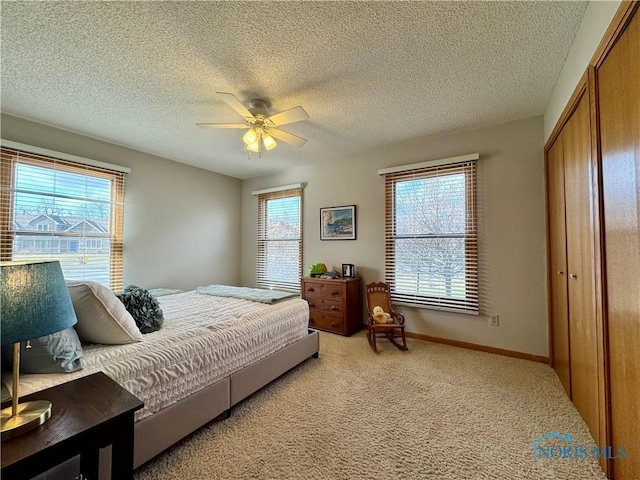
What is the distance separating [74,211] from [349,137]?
339 cm

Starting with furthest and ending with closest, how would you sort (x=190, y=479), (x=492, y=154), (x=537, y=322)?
(x=492, y=154)
(x=537, y=322)
(x=190, y=479)

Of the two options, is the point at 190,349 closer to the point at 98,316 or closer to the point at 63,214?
the point at 98,316

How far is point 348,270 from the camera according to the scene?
3869 millimetres

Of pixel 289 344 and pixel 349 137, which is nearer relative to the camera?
pixel 289 344

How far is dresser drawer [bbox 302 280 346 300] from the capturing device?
3.58 meters

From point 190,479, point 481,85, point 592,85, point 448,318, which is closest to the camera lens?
point 190,479

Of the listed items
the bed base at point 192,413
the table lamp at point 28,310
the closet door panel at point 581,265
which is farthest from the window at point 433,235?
the table lamp at point 28,310

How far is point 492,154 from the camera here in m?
3.03

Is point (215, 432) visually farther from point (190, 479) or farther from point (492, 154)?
point (492, 154)

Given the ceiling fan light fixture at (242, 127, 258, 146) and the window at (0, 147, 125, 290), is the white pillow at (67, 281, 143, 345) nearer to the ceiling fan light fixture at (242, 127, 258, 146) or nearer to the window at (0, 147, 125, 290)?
the ceiling fan light fixture at (242, 127, 258, 146)

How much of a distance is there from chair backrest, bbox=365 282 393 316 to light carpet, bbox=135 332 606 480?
0.98 meters

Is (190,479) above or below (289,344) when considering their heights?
below

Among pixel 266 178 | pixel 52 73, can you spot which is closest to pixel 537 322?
pixel 266 178

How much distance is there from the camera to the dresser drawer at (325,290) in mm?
3582
